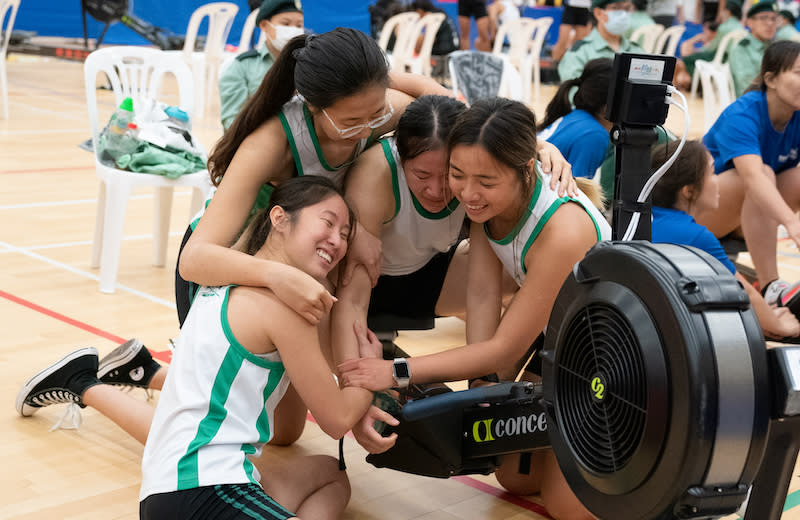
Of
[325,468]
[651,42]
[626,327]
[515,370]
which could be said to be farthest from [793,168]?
[651,42]

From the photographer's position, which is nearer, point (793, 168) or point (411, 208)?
point (411, 208)

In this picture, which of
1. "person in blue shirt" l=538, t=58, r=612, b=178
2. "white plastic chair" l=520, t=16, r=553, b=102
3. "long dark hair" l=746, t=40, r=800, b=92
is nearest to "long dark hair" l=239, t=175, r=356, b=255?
"person in blue shirt" l=538, t=58, r=612, b=178

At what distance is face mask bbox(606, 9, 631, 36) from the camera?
6.33 meters

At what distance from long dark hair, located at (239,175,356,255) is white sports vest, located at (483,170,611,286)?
1.13ft

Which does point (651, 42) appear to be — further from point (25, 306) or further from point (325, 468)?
point (325, 468)

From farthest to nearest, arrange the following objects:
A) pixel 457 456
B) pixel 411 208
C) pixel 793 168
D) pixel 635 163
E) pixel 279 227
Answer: pixel 793 168, pixel 411 208, pixel 457 456, pixel 279 227, pixel 635 163

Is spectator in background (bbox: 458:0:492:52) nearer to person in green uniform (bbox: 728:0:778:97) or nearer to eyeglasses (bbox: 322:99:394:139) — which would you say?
person in green uniform (bbox: 728:0:778:97)

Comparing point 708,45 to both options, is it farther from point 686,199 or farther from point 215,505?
point 215,505

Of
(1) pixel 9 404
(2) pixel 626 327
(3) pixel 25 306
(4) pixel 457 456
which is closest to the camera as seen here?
(2) pixel 626 327

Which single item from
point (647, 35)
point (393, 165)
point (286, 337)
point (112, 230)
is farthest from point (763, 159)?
point (647, 35)

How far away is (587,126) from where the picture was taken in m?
3.01

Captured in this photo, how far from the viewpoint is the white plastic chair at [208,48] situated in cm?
745

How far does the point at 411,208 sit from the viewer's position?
6.95 feet

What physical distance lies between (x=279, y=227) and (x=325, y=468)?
534 millimetres
